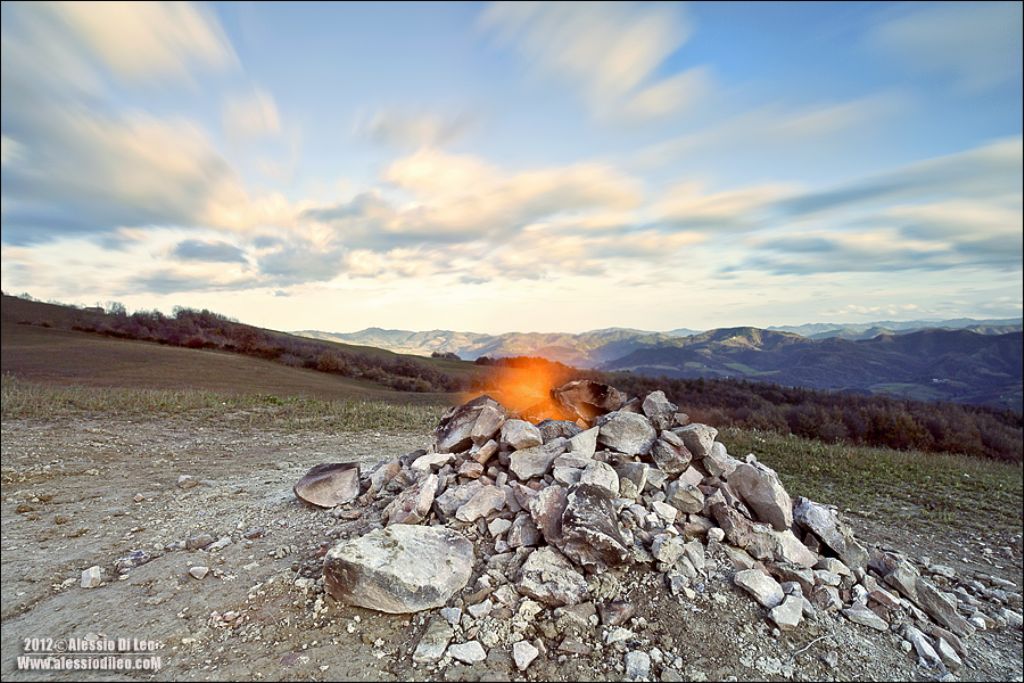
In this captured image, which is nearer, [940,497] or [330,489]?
[330,489]

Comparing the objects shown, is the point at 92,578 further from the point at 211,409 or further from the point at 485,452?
the point at 211,409

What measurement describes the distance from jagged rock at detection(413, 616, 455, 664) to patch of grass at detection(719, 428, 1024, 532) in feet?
28.2

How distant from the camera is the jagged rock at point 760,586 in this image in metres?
4.41

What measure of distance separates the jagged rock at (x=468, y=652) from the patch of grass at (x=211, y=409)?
962 cm

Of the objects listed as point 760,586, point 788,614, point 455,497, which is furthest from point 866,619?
point 455,497

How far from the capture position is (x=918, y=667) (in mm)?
4191

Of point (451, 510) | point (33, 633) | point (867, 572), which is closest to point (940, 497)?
point (867, 572)

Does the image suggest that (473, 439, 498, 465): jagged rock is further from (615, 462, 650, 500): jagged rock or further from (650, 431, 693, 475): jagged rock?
(650, 431, 693, 475): jagged rock

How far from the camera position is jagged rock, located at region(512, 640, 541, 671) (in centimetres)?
362

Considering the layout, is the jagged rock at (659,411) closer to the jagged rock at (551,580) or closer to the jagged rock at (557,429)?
the jagged rock at (557,429)

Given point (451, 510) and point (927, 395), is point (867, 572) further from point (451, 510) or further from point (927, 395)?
point (927, 395)

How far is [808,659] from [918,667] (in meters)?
1.18

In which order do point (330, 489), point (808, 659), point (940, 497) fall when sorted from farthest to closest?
point (940, 497)
point (330, 489)
point (808, 659)

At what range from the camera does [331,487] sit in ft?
20.3
